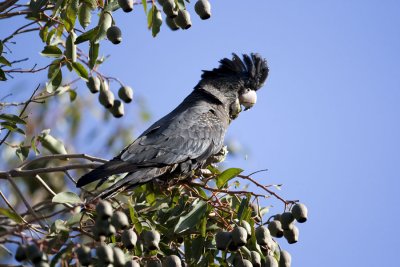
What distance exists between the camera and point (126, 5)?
3740 millimetres

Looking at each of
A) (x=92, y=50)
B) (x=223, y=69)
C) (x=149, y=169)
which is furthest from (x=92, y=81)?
(x=223, y=69)

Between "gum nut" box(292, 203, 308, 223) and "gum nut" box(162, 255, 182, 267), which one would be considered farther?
"gum nut" box(292, 203, 308, 223)

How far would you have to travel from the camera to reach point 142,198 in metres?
4.42

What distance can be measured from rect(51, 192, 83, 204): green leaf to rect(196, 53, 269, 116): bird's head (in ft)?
7.31

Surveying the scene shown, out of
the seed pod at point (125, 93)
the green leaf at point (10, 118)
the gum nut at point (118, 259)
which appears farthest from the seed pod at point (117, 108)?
the gum nut at point (118, 259)

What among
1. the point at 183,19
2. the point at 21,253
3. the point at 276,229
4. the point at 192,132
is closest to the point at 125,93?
the point at 183,19

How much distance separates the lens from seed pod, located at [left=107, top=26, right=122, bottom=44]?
380 cm

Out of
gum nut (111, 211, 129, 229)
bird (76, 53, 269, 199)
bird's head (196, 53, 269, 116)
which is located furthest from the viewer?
bird's head (196, 53, 269, 116)

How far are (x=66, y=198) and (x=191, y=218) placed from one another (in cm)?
63

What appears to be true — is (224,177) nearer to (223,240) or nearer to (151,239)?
(223,240)

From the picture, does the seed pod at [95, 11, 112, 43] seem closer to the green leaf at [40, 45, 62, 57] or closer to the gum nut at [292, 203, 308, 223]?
the green leaf at [40, 45, 62, 57]

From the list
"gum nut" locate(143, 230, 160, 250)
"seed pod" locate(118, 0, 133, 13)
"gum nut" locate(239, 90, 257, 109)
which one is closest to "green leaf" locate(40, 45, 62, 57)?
"seed pod" locate(118, 0, 133, 13)

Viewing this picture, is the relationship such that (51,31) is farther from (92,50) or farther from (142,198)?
(142,198)

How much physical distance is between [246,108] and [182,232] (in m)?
2.21
